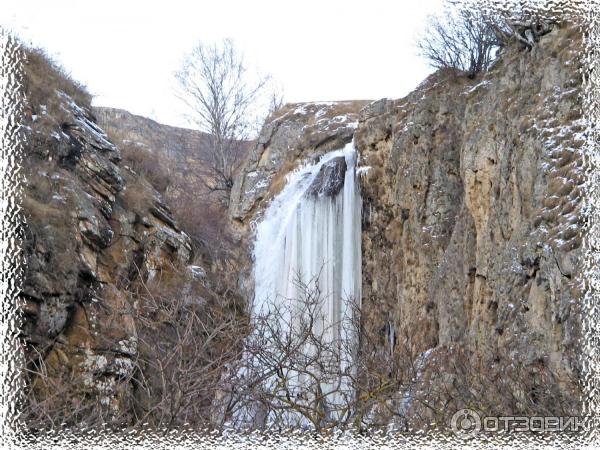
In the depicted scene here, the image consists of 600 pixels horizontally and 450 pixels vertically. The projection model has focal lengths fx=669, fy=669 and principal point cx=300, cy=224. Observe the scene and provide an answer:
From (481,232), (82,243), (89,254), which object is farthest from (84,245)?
(481,232)

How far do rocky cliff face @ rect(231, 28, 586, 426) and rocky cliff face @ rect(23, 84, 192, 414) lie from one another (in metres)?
4.89

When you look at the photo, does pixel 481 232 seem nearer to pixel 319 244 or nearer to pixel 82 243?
pixel 319 244

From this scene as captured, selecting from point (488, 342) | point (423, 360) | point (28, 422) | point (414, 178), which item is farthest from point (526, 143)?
point (28, 422)

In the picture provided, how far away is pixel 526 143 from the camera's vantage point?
934cm

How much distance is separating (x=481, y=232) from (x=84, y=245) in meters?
7.98

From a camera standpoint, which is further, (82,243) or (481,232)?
(82,243)

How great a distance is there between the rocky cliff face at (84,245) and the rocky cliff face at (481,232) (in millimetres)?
4886

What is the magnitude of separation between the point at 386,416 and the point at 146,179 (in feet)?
48.3

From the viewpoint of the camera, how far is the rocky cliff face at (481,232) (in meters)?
7.04

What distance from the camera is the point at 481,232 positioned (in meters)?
10.8

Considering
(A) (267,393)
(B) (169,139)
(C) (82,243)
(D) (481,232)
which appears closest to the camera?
(A) (267,393)

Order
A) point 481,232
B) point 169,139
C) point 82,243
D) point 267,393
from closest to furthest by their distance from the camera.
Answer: point 267,393
point 481,232
point 82,243
point 169,139

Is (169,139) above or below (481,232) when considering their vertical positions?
above

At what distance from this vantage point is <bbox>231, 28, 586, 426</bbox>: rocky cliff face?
7.04 metres
